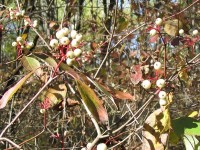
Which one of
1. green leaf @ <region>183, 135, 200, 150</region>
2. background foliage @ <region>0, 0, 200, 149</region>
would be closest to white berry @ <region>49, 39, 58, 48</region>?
green leaf @ <region>183, 135, 200, 150</region>

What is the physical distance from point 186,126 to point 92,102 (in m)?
0.39

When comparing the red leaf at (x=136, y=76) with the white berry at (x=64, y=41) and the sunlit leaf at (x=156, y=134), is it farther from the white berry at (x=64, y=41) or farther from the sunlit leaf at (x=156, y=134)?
the white berry at (x=64, y=41)

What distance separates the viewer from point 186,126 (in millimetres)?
1235

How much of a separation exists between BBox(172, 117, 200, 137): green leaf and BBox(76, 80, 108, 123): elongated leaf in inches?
13.5

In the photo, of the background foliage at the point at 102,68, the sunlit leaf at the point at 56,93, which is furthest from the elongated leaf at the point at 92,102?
the background foliage at the point at 102,68

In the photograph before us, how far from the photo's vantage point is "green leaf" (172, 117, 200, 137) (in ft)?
4.00

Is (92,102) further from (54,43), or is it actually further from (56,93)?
(56,93)

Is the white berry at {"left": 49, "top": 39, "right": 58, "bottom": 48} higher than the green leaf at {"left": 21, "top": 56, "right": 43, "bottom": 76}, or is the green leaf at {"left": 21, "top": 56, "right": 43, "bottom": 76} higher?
the white berry at {"left": 49, "top": 39, "right": 58, "bottom": 48}

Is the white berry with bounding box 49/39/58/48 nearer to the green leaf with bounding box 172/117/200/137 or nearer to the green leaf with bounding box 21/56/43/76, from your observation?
the green leaf with bounding box 21/56/43/76

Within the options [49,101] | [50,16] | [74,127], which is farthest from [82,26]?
[49,101]

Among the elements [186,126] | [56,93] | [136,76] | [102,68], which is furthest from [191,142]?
[102,68]

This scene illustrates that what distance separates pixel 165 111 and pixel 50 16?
3.24m

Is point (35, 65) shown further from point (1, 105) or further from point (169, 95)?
point (169, 95)

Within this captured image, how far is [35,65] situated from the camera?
1242mm
